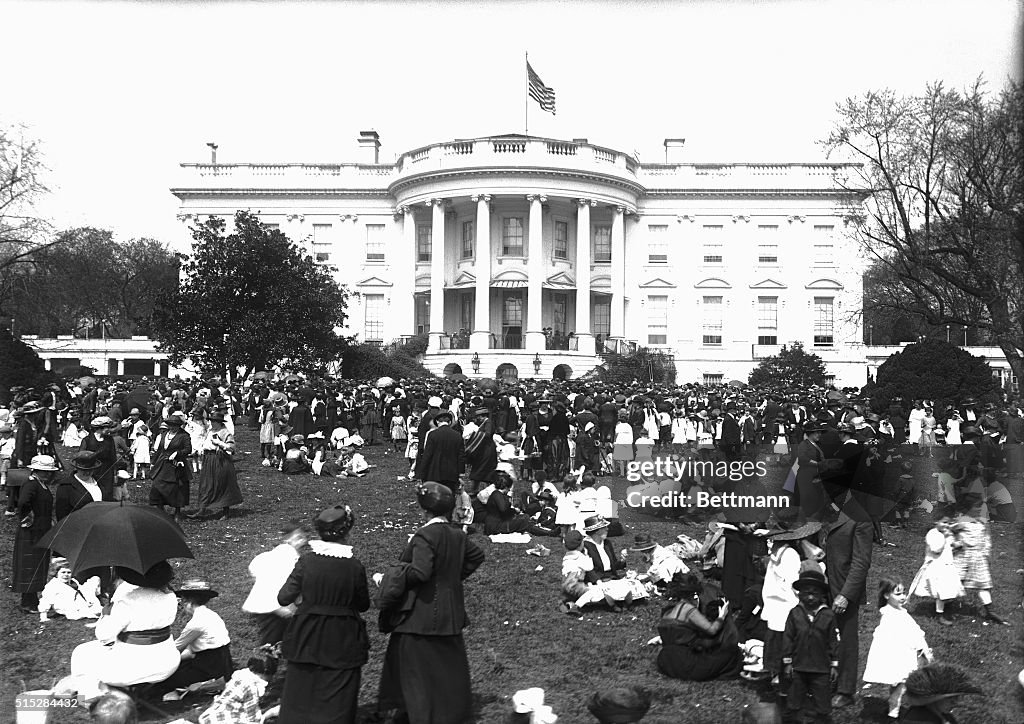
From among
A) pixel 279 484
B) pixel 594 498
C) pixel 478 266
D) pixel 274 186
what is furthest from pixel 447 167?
pixel 594 498

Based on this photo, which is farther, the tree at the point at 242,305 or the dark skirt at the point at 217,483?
the tree at the point at 242,305

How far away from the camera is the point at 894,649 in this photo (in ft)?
20.3

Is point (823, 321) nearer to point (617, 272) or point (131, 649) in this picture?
point (617, 272)

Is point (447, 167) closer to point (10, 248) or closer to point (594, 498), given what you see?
point (10, 248)

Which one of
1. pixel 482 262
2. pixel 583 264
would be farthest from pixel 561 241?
pixel 482 262

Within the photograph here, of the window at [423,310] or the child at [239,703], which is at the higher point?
the window at [423,310]

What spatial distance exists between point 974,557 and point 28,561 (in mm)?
9574

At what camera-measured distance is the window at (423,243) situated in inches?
1786

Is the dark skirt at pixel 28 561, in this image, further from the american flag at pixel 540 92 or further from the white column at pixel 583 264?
the american flag at pixel 540 92

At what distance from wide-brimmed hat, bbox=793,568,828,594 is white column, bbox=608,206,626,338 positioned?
37561mm

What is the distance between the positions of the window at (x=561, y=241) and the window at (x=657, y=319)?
17.3 feet

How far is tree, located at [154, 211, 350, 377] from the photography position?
93.8 ft

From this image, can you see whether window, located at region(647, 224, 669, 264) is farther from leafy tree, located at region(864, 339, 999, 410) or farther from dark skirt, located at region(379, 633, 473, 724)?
dark skirt, located at region(379, 633, 473, 724)

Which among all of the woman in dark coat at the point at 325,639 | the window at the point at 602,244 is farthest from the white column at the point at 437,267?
the woman in dark coat at the point at 325,639
